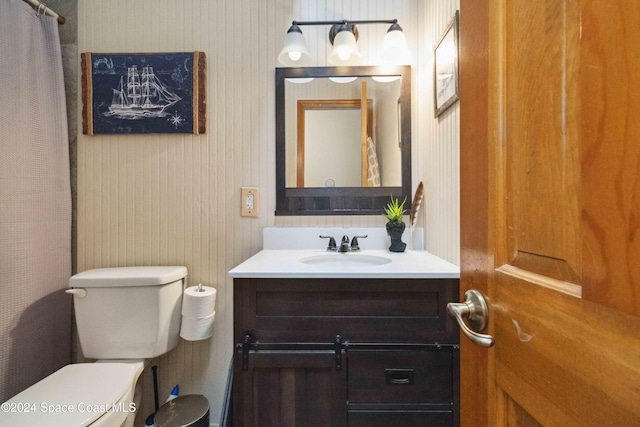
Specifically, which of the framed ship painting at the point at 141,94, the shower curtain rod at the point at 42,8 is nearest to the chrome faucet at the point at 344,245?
the framed ship painting at the point at 141,94

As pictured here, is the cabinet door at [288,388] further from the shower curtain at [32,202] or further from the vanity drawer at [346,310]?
the shower curtain at [32,202]

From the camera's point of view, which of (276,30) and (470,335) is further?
(276,30)

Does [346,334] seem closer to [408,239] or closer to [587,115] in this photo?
[408,239]

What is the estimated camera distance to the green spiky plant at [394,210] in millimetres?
1242

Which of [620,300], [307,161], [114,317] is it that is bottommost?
[114,317]

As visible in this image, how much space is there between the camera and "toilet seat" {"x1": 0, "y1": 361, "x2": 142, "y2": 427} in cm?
78

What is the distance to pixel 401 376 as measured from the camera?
0.85m

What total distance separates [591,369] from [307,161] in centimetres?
121

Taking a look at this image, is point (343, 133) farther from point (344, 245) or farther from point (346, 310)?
point (346, 310)

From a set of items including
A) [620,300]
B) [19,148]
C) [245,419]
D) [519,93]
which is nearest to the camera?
[620,300]

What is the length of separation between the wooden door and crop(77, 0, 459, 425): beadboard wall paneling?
0.94 meters

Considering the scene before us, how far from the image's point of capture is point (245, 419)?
2.76 ft

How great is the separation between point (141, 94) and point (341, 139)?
1011 millimetres

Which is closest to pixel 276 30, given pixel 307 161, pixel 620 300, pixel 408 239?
pixel 307 161
